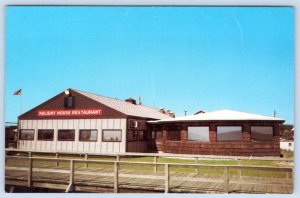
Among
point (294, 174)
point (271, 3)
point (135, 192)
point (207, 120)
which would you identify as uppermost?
point (271, 3)

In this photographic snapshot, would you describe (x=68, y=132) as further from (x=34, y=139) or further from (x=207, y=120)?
(x=207, y=120)

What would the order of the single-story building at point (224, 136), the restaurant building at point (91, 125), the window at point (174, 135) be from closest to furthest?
the restaurant building at point (91, 125)
the single-story building at point (224, 136)
the window at point (174, 135)

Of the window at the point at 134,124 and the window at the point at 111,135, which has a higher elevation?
the window at the point at 134,124

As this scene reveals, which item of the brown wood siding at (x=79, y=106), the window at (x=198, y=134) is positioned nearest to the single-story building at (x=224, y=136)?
the window at (x=198, y=134)

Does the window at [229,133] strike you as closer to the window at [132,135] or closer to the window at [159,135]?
the window at [159,135]

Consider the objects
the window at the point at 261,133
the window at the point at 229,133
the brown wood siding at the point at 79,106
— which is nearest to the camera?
the brown wood siding at the point at 79,106

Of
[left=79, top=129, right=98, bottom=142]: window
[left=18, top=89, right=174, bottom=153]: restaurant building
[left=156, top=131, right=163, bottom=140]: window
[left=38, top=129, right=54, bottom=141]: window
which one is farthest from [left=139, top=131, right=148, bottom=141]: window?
[left=38, top=129, right=54, bottom=141]: window

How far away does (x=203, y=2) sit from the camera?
6090mm

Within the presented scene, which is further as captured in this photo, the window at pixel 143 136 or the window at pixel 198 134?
the window at pixel 143 136

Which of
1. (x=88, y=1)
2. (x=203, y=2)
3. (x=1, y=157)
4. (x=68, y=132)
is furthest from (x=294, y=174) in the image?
(x=68, y=132)

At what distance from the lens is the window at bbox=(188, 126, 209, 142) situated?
13.2 metres

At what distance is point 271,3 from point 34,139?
7692mm

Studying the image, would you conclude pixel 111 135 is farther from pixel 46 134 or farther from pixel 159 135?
pixel 46 134

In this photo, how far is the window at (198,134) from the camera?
521 inches
